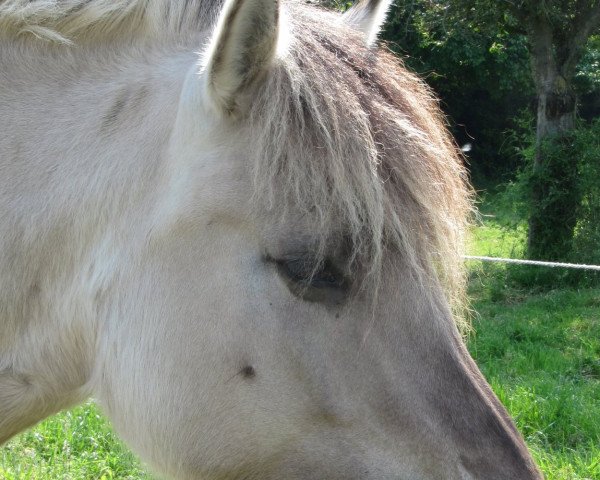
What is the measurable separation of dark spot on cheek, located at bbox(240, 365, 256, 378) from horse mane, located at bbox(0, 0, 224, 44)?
92 cm

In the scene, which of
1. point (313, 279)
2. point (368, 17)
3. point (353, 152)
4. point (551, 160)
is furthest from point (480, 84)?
point (313, 279)

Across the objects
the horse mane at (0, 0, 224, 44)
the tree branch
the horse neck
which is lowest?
the tree branch

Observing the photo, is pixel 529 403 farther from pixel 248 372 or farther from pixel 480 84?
pixel 480 84

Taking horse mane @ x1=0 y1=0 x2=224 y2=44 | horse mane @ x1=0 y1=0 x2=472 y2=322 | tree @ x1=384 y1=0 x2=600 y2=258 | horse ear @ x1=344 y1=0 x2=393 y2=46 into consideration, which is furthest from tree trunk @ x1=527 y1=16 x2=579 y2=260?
horse mane @ x1=0 y1=0 x2=224 y2=44

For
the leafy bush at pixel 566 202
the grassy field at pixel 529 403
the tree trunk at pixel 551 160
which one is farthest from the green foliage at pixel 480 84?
the grassy field at pixel 529 403

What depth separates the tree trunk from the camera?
1020cm

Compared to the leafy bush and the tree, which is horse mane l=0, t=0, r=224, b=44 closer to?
the leafy bush

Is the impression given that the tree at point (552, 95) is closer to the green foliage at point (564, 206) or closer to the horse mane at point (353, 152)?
the green foliage at point (564, 206)

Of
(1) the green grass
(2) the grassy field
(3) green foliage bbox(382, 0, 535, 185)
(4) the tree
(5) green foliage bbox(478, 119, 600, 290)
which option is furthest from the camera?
(3) green foliage bbox(382, 0, 535, 185)

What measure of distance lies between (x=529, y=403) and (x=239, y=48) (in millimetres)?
3981

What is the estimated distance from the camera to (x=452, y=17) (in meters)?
11.1

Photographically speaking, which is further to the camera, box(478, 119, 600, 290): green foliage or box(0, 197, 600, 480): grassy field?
box(478, 119, 600, 290): green foliage

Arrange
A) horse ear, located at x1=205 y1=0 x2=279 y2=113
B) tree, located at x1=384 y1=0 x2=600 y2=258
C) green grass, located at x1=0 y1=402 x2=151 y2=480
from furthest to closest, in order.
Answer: tree, located at x1=384 y1=0 x2=600 y2=258 → green grass, located at x1=0 y1=402 x2=151 y2=480 → horse ear, located at x1=205 y1=0 x2=279 y2=113

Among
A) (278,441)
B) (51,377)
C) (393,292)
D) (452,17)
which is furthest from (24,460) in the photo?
(452,17)
